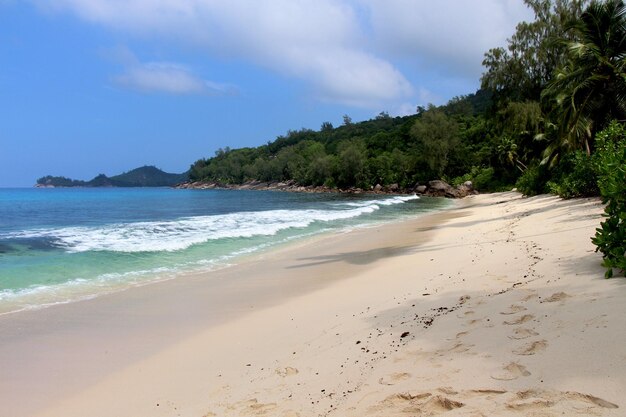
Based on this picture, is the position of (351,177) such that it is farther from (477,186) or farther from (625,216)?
(625,216)

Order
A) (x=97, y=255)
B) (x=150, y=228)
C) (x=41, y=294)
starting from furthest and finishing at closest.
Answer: (x=150, y=228) → (x=97, y=255) → (x=41, y=294)

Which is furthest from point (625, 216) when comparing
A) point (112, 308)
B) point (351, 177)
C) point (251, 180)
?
point (251, 180)

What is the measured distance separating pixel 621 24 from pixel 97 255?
22.3 m

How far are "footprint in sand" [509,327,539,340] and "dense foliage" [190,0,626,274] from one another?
1805 mm

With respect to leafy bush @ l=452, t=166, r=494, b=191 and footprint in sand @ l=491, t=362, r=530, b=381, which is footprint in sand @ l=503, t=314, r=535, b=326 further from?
leafy bush @ l=452, t=166, r=494, b=191

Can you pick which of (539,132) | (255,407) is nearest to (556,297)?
(255,407)

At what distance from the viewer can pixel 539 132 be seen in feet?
138

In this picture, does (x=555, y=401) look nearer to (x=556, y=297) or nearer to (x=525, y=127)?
(x=556, y=297)

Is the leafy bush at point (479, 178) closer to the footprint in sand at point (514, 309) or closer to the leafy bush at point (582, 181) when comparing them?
the leafy bush at point (582, 181)

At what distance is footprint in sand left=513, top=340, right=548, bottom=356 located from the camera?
12.3 ft

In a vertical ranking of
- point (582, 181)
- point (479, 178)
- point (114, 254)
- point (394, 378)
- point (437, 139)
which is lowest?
point (114, 254)

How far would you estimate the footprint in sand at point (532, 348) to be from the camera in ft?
12.3

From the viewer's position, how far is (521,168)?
51.3 meters

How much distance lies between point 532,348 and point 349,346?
6.45 feet
